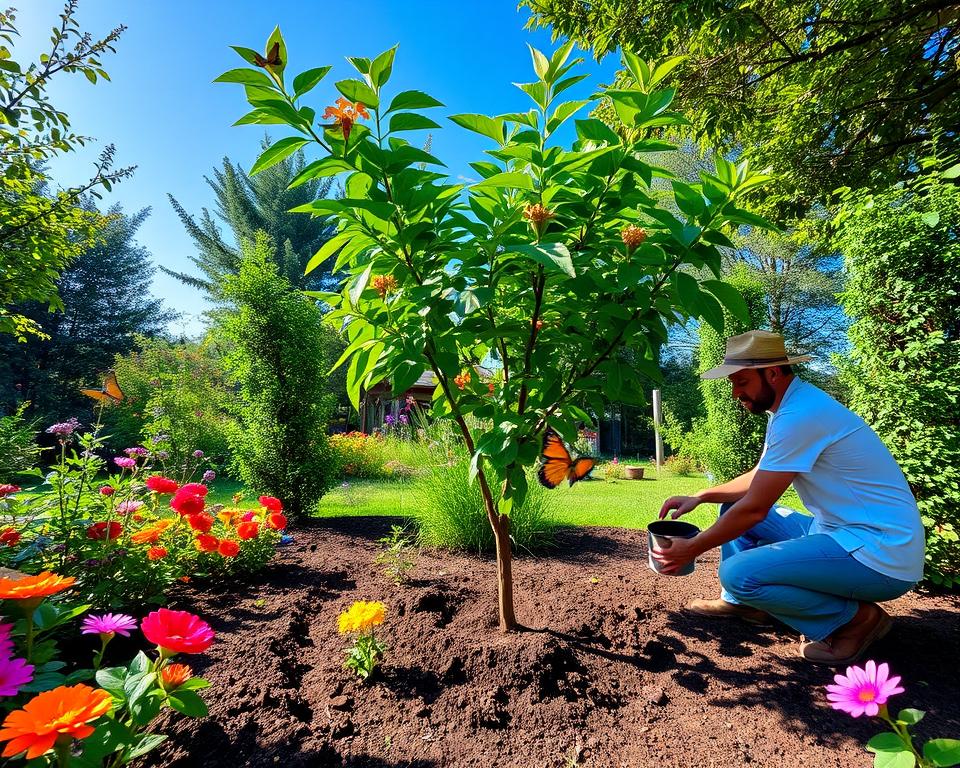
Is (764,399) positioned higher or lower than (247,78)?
lower

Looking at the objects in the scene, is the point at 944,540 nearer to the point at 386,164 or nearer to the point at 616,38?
the point at 386,164

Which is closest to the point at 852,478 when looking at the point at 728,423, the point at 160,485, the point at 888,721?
the point at 888,721

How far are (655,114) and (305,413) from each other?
4129 millimetres

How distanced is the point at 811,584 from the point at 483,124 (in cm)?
201

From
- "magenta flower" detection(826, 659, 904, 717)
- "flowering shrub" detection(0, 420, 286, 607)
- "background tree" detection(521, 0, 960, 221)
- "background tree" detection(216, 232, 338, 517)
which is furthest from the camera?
"background tree" detection(216, 232, 338, 517)

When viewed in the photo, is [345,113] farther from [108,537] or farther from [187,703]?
[108,537]

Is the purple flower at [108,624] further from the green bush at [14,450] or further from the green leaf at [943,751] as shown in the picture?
the green bush at [14,450]

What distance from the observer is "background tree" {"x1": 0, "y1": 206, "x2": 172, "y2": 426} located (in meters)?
15.2

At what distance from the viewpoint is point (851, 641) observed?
1.71 m

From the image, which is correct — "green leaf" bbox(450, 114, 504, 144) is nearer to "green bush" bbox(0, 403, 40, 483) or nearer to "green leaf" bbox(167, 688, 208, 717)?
"green leaf" bbox(167, 688, 208, 717)

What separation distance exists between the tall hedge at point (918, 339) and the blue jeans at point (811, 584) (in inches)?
35.1

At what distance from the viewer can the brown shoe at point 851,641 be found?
168 centimetres

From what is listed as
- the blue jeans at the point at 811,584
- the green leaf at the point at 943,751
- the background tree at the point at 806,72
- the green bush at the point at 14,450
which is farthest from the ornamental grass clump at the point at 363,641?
the background tree at the point at 806,72

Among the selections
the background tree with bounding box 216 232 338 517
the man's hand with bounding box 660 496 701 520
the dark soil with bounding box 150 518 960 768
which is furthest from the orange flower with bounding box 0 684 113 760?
the background tree with bounding box 216 232 338 517
